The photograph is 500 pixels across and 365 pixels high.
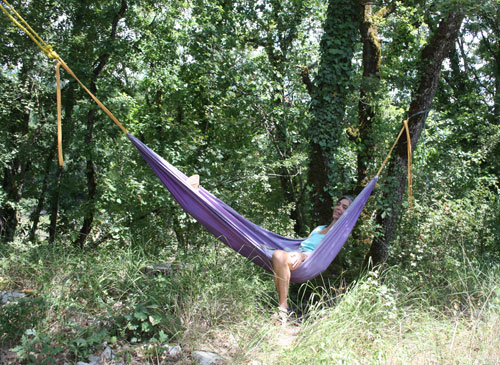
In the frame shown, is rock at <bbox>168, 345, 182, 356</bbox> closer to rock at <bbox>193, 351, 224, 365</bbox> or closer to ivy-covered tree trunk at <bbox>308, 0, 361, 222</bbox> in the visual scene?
rock at <bbox>193, 351, 224, 365</bbox>

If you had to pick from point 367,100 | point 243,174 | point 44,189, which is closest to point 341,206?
point 367,100

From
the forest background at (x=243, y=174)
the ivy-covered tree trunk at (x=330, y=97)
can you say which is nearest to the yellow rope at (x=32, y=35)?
the forest background at (x=243, y=174)

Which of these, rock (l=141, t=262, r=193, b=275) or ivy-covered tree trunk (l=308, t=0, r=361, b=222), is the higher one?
ivy-covered tree trunk (l=308, t=0, r=361, b=222)

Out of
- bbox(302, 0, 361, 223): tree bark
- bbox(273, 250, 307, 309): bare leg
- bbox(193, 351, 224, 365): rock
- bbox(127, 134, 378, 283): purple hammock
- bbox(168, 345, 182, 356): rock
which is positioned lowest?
bbox(193, 351, 224, 365): rock

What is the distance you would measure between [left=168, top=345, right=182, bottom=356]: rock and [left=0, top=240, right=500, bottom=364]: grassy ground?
0.09ft

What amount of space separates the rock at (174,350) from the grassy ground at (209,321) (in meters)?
0.03

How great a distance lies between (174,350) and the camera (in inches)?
71.2

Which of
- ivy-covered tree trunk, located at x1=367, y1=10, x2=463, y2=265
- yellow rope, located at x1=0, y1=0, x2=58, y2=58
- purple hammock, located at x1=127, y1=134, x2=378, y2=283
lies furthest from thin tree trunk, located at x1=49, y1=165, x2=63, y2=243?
ivy-covered tree trunk, located at x1=367, y1=10, x2=463, y2=265

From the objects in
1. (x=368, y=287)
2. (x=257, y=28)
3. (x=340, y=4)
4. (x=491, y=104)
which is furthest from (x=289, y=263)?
(x=491, y=104)

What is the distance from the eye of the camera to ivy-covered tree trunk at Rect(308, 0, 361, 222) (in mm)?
3016

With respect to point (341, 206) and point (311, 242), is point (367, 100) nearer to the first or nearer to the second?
point (341, 206)

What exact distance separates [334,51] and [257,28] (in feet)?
5.06

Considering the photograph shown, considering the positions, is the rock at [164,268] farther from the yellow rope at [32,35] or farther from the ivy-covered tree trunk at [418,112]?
the ivy-covered tree trunk at [418,112]

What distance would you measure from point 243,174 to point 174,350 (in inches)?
98.9
